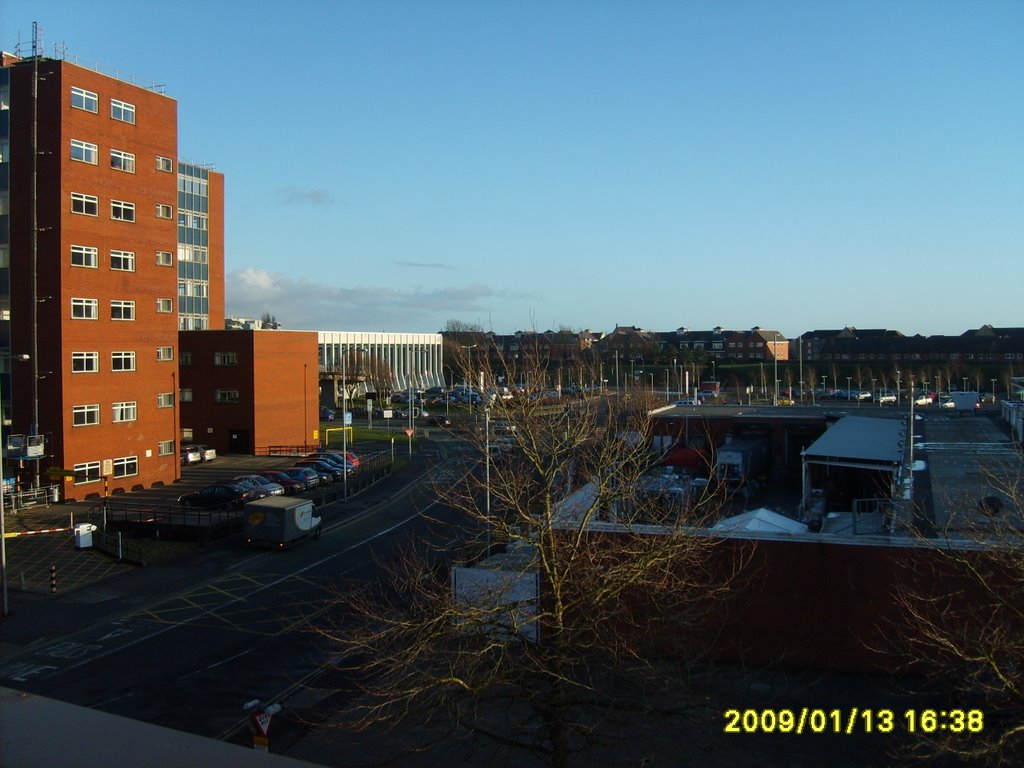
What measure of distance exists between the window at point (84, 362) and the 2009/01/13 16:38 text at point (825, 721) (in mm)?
28658

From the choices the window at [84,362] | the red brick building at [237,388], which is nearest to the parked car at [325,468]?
the red brick building at [237,388]

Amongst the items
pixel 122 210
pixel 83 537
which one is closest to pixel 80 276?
pixel 122 210

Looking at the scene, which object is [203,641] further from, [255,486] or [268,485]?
[268,485]

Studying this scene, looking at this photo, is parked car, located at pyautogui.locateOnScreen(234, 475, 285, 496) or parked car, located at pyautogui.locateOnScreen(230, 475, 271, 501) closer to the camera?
parked car, located at pyautogui.locateOnScreen(230, 475, 271, 501)

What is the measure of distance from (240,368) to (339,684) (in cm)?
3197

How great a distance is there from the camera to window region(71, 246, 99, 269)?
31594mm

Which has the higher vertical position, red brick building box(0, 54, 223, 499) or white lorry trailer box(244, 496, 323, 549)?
red brick building box(0, 54, 223, 499)

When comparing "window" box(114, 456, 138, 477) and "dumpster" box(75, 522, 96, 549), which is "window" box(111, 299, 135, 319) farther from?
"dumpster" box(75, 522, 96, 549)

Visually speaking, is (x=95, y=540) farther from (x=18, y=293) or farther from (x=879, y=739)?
(x=879, y=739)

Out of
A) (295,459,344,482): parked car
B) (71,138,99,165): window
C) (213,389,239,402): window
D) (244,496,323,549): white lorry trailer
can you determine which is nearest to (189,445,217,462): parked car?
(213,389,239,402): window

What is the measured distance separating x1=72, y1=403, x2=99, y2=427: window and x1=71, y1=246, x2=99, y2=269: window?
558cm

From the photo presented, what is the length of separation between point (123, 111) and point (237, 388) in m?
15.2

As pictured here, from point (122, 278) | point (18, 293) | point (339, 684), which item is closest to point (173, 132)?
point (122, 278)

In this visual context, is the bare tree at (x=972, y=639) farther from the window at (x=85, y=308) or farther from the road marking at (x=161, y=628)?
the window at (x=85, y=308)
